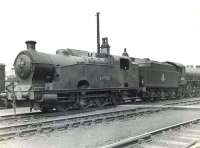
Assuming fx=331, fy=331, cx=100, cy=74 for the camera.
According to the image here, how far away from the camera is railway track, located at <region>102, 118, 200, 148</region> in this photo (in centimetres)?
763

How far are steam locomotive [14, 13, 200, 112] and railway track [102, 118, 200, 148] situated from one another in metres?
6.95

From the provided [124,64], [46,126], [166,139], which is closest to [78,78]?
[124,64]

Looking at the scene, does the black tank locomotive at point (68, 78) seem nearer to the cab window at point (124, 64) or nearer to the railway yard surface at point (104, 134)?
the cab window at point (124, 64)

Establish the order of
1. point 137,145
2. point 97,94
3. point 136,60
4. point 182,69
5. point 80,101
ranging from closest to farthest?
point 137,145, point 80,101, point 97,94, point 136,60, point 182,69

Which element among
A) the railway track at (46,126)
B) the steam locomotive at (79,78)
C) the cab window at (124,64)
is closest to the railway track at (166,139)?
the railway track at (46,126)

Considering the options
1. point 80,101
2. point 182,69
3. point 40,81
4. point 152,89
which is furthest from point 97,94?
point 182,69

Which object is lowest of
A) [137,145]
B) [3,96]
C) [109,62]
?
[137,145]

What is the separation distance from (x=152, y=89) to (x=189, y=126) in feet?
44.2

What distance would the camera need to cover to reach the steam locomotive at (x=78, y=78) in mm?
15383

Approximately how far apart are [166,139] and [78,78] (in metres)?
9.01

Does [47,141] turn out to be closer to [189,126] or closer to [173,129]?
[173,129]

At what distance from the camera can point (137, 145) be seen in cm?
780

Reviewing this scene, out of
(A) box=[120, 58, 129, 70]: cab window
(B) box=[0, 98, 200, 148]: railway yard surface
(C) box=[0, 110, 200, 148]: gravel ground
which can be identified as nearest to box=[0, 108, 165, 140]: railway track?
(B) box=[0, 98, 200, 148]: railway yard surface

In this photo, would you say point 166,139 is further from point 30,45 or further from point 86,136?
point 30,45
